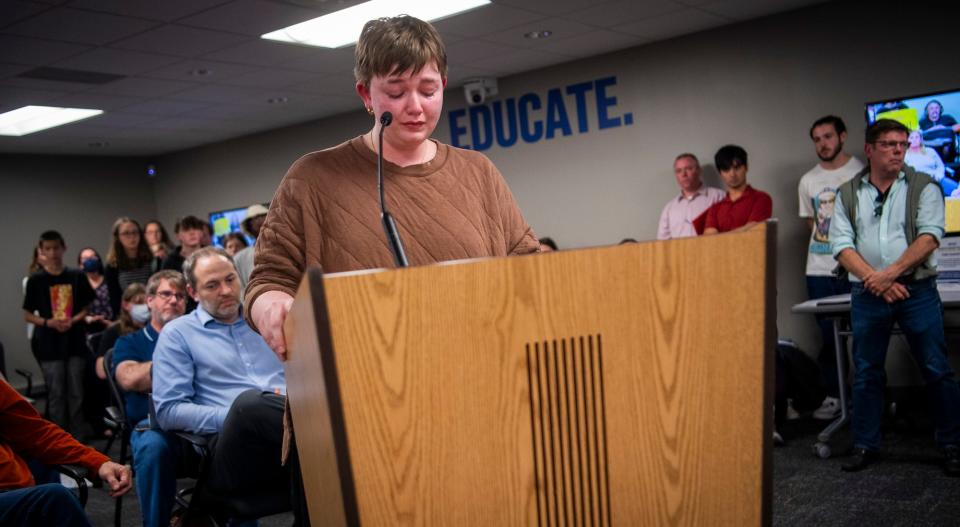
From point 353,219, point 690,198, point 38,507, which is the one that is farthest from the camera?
point 690,198

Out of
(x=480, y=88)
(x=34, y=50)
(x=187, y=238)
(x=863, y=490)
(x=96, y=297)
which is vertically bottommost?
(x=863, y=490)

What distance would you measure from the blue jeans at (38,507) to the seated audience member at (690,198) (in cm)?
496

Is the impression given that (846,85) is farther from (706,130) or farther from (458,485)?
(458,485)

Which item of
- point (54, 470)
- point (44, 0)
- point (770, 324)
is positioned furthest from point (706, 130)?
point (770, 324)

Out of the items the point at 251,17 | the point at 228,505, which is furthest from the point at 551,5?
the point at 228,505

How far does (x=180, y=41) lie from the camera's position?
5445 millimetres

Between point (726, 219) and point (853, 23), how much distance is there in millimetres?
1690

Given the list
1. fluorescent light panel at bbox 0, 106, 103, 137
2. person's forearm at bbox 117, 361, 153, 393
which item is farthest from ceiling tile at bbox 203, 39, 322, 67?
person's forearm at bbox 117, 361, 153, 393

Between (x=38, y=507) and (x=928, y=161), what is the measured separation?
532 cm

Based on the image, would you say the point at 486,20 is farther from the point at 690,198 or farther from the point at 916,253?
the point at 916,253

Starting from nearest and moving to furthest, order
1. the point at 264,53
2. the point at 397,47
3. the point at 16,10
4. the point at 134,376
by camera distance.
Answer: the point at 397,47 < the point at 134,376 < the point at 16,10 < the point at 264,53

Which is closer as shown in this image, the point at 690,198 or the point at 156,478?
the point at 156,478

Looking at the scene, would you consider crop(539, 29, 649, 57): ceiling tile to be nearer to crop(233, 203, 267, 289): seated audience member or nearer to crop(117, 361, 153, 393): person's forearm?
crop(233, 203, 267, 289): seated audience member

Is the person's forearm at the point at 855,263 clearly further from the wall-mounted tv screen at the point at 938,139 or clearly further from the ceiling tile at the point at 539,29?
the ceiling tile at the point at 539,29
